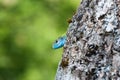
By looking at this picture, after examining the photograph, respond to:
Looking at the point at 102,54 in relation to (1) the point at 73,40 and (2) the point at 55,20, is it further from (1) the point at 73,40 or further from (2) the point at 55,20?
(2) the point at 55,20

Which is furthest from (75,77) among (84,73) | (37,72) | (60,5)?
(60,5)

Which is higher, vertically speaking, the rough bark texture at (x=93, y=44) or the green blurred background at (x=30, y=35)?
the green blurred background at (x=30, y=35)

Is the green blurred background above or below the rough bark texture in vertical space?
above

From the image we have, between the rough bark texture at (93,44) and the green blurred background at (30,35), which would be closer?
the rough bark texture at (93,44)

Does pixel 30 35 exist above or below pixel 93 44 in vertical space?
above

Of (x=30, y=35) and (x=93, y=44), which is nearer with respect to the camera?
(x=93, y=44)
